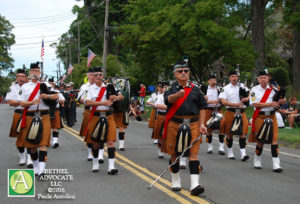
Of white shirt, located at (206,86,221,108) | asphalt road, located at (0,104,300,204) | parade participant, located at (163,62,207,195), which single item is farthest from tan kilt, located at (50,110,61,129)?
parade participant, located at (163,62,207,195)

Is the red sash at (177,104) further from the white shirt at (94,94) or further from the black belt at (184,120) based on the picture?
the white shirt at (94,94)

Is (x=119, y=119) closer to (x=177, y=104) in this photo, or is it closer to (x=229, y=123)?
(x=229, y=123)

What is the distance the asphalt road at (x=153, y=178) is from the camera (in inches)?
275

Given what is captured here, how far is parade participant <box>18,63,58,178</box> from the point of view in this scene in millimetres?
8375

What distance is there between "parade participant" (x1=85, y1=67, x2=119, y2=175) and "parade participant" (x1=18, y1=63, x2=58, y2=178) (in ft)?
2.70

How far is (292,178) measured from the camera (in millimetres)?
8891

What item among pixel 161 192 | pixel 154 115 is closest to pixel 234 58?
pixel 154 115

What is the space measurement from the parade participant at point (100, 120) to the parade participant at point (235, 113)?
3.40 metres

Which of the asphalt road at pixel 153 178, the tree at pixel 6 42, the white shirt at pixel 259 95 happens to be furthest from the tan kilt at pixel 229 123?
the tree at pixel 6 42

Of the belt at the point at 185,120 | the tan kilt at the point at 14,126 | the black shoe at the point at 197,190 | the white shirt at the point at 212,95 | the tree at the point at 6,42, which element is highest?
the tree at the point at 6,42

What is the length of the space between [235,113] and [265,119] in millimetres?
1692

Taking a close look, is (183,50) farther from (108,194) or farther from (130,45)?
(108,194)

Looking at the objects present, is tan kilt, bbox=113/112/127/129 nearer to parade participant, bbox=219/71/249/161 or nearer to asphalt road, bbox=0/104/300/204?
asphalt road, bbox=0/104/300/204

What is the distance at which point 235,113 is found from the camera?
37.4 feet
